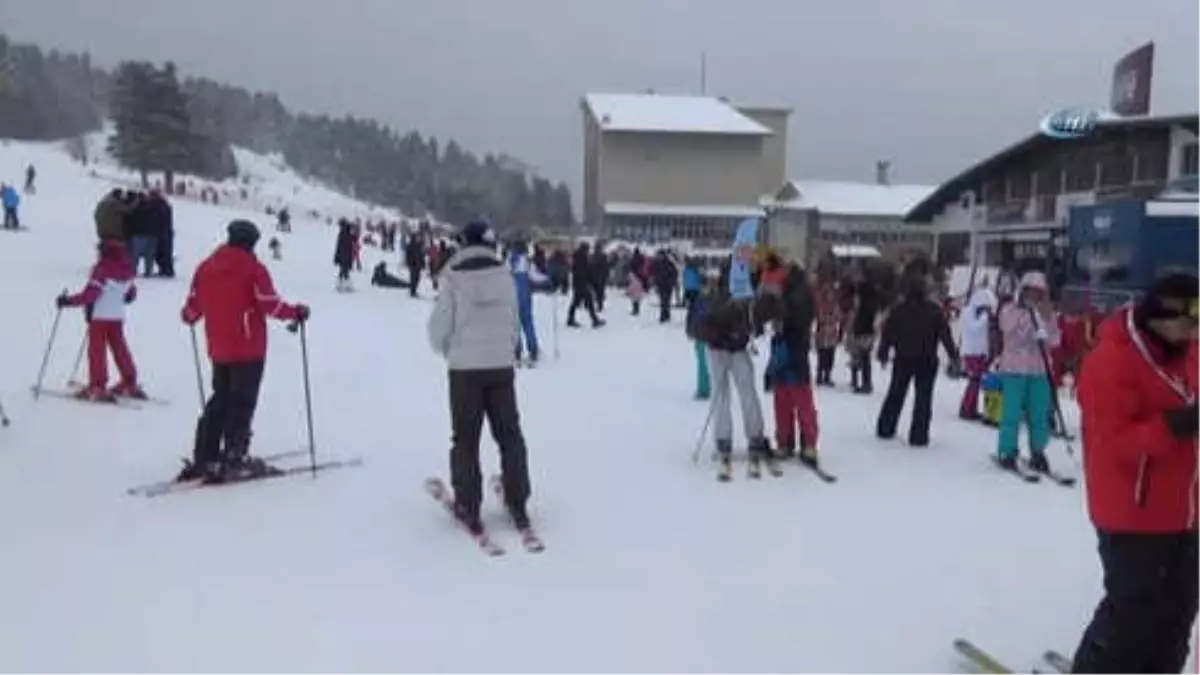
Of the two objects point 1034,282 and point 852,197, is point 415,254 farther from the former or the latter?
point 852,197

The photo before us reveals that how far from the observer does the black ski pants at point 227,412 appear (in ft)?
22.2

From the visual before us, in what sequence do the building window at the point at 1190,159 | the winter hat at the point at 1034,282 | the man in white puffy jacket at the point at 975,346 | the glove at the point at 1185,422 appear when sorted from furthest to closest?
the building window at the point at 1190,159, the man in white puffy jacket at the point at 975,346, the winter hat at the point at 1034,282, the glove at the point at 1185,422

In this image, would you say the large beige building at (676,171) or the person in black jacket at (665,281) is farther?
the large beige building at (676,171)

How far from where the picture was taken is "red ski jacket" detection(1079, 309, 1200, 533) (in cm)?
322

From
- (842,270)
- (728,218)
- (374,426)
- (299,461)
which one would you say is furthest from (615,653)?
(728,218)

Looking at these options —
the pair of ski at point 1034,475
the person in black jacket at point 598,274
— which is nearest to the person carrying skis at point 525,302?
the person in black jacket at point 598,274

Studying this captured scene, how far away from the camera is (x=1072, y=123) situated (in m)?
31.2

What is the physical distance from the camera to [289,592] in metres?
4.99

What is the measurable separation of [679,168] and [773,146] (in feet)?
35.4

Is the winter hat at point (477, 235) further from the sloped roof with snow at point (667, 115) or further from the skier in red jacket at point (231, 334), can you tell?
the sloped roof with snow at point (667, 115)

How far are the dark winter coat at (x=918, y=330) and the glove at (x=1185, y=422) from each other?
19.3ft

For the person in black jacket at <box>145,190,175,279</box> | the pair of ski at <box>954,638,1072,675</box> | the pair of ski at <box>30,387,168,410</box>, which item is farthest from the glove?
the person in black jacket at <box>145,190,175,279</box>

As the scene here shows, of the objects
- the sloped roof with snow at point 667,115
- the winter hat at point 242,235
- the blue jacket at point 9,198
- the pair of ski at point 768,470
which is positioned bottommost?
the pair of ski at point 768,470

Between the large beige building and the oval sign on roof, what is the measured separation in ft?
110
